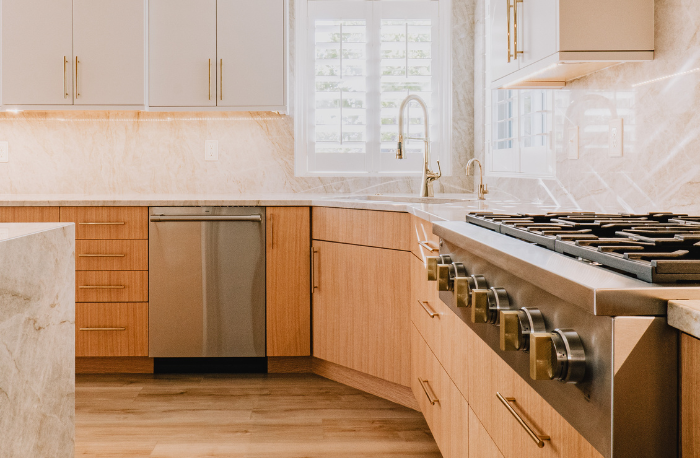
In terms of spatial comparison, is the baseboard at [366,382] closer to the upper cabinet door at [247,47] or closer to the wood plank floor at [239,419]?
the wood plank floor at [239,419]

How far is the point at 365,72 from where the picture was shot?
11.1ft

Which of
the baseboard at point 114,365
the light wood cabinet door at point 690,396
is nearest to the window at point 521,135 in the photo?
the light wood cabinet door at point 690,396

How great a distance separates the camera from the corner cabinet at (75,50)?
10.2ft

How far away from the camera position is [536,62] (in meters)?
1.80

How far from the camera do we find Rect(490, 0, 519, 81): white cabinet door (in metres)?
2.00

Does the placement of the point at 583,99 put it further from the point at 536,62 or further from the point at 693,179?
the point at 693,179

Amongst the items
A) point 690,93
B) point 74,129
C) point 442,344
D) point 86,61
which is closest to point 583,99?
point 690,93

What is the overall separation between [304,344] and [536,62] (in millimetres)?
1732

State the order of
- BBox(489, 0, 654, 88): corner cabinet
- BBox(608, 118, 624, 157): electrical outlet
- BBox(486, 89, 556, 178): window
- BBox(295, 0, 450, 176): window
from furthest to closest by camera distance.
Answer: BBox(295, 0, 450, 176): window
BBox(486, 89, 556, 178): window
BBox(608, 118, 624, 157): electrical outlet
BBox(489, 0, 654, 88): corner cabinet

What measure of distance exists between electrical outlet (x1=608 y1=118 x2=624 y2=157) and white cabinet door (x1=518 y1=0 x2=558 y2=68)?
0.33 meters

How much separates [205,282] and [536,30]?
1870 millimetres

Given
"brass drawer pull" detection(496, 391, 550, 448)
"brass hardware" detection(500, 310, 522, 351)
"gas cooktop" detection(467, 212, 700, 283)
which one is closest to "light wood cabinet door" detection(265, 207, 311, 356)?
"gas cooktop" detection(467, 212, 700, 283)

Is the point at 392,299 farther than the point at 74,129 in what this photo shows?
No

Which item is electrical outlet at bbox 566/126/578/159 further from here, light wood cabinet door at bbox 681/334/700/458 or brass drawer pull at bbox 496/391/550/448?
light wood cabinet door at bbox 681/334/700/458
